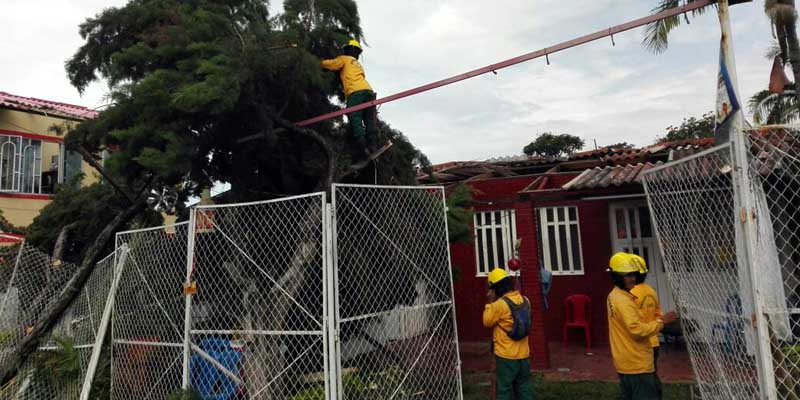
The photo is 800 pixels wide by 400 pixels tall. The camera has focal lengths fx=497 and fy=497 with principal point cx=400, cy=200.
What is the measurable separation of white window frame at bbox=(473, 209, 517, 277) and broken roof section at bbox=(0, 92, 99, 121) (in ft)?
32.2

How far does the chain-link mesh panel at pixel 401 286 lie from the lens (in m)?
4.89

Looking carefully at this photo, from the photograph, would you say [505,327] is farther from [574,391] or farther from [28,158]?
[28,158]

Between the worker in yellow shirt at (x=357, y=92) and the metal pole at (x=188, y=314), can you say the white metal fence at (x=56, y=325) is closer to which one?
the metal pole at (x=188, y=314)

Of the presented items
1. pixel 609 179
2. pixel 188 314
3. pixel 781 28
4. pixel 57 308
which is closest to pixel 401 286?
pixel 188 314

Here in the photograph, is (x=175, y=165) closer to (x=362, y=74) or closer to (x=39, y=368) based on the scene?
(x=362, y=74)

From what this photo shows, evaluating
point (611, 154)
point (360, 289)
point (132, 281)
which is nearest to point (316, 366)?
point (360, 289)

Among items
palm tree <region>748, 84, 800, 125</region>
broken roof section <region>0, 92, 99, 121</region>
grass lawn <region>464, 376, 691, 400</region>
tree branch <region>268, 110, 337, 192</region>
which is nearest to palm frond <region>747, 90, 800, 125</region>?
palm tree <region>748, 84, 800, 125</region>

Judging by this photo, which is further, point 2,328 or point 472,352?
point 472,352

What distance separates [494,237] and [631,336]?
5.75 meters

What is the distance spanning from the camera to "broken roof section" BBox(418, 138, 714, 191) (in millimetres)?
7246

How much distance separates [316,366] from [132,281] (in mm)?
2180

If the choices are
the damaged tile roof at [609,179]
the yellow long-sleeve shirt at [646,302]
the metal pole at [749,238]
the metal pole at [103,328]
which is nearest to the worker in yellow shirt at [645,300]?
the yellow long-sleeve shirt at [646,302]

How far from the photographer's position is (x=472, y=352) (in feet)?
28.1

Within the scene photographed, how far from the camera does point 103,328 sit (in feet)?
16.7
